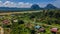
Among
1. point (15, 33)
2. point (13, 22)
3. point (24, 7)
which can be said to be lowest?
point (15, 33)

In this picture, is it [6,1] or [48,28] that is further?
[6,1]

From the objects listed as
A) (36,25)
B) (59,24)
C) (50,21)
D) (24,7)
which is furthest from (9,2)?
(59,24)

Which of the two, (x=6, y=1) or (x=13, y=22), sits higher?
(x=6, y=1)

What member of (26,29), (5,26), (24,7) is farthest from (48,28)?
(5,26)

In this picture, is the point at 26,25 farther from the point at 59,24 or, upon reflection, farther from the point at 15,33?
the point at 59,24

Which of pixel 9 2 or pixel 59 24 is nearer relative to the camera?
pixel 59 24

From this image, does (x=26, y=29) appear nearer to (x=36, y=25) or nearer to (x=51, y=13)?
(x=36, y=25)

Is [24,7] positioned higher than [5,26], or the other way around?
[24,7]

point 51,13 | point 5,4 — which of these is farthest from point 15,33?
point 51,13
